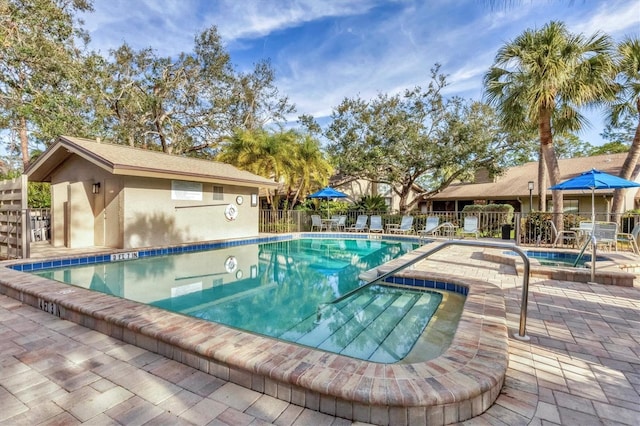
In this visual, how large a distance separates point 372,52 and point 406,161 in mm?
6493

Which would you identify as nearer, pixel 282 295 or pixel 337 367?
pixel 337 367

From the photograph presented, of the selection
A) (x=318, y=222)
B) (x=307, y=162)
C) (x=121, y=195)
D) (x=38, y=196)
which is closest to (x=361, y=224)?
(x=318, y=222)

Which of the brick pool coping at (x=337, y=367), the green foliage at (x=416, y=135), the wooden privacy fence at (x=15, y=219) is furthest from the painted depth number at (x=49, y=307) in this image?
the green foliage at (x=416, y=135)

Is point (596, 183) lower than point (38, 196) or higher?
higher

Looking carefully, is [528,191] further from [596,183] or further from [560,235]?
[596,183]

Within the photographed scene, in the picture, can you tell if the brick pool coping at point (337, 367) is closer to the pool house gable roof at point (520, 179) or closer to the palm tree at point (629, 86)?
the palm tree at point (629, 86)

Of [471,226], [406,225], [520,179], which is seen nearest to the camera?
[471,226]

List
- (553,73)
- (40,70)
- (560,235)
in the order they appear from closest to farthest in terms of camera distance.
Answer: (553,73), (560,235), (40,70)

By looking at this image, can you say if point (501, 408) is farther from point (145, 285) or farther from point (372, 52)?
point (372, 52)

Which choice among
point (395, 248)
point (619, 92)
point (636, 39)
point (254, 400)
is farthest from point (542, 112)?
point (254, 400)

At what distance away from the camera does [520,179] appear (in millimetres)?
22922

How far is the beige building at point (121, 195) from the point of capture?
33.1 feet

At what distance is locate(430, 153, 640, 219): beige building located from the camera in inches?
787

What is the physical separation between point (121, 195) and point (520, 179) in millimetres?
24430
